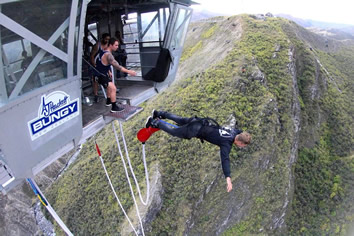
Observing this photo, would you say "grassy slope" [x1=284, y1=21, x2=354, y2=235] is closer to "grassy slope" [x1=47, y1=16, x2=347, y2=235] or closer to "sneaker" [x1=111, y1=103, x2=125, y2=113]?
"grassy slope" [x1=47, y1=16, x2=347, y2=235]

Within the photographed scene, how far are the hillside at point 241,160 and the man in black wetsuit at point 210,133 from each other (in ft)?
38.6

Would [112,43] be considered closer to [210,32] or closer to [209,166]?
[209,166]

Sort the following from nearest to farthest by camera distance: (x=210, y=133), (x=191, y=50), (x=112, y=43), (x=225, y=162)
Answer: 1. (x=225, y=162)
2. (x=112, y=43)
3. (x=210, y=133)
4. (x=191, y=50)

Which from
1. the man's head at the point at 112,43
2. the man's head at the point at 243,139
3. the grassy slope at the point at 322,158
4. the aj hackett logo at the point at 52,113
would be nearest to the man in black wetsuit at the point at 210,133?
the man's head at the point at 243,139

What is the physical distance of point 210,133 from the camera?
4.88 meters

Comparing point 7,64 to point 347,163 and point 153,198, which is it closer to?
point 153,198

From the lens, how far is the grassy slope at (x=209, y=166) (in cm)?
1692

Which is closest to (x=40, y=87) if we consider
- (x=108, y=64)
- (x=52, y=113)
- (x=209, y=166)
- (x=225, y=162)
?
(x=52, y=113)

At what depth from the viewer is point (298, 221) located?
21.8 meters

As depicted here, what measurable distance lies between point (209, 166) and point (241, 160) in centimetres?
278

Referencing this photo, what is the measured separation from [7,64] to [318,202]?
27.7 metres

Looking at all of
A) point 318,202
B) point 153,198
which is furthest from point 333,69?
point 153,198

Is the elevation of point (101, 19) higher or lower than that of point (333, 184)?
higher

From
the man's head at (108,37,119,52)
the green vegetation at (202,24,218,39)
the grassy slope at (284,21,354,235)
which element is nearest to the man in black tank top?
the man's head at (108,37,119,52)
